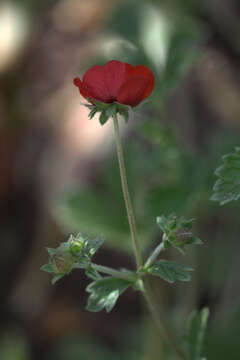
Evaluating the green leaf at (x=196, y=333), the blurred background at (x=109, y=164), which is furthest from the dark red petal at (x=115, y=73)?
the blurred background at (x=109, y=164)

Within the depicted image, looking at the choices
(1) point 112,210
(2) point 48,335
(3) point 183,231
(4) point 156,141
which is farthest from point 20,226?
(3) point 183,231

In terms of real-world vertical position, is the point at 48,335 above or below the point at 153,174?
below

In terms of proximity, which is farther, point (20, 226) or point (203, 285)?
point (20, 226)

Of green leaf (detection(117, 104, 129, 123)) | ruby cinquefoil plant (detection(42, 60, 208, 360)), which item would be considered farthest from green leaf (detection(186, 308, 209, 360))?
green leaf (detection(117, 104, 129, 123))

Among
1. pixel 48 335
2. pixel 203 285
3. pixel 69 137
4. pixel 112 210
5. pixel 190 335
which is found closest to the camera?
pixel 190 335

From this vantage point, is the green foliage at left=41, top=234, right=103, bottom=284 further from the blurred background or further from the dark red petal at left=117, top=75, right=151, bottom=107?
the blurred background

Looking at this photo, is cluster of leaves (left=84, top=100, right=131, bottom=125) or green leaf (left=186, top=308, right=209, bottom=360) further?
green leaf (left=186, top=308, right=209, bottom=360)

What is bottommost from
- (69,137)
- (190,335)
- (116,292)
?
(190,335)

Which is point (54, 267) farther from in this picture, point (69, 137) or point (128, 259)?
point (69, 137)
